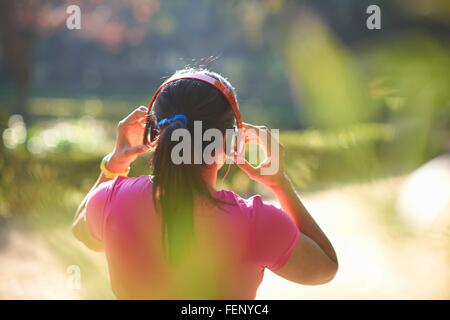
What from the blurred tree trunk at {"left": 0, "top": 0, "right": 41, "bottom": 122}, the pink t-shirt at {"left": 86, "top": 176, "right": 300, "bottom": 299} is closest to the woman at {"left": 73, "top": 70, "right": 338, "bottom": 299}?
the pink t-shirt at {"left": 86, "top": 176, "right": 300, "bottom": 299}

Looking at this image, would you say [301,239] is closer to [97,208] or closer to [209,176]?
[209,176]

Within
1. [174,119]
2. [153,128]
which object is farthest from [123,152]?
[174,119]

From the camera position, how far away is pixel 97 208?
5.49ft

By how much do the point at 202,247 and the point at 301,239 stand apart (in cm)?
29

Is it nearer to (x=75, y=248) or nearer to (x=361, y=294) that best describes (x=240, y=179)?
(x=75, y=248)

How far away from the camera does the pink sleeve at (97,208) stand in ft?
5.45

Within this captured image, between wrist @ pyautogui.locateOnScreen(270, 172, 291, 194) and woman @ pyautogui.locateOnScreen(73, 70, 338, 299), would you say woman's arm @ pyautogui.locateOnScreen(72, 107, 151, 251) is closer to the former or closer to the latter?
woman @ pyautogui.locateOnScreen(73, 70, 338, 299)

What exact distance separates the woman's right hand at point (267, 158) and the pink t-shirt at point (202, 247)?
14cm

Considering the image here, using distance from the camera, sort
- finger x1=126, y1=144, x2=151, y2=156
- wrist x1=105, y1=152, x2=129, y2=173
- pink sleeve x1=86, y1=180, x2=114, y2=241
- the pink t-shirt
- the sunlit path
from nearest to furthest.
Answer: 1. the pink t-shirt
2. pink sleeve x1=86, y1=180, x2=114, y2=241
3. finger x1=126, y1=144, x2=151, y2=156
4. wrist x1=105, y1=152, x2=129, y2=173
5. the sunlit path

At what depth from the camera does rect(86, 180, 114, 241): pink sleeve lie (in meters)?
1.66

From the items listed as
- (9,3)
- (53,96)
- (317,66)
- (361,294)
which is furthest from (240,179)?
(53,96)

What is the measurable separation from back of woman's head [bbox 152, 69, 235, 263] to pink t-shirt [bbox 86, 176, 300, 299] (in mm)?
29

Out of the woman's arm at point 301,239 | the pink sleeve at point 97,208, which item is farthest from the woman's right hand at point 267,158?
the pink sleeve at point 97,208

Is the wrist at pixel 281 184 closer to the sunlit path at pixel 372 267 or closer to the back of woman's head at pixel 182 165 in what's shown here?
the back of woman's head at pixel 182 165
